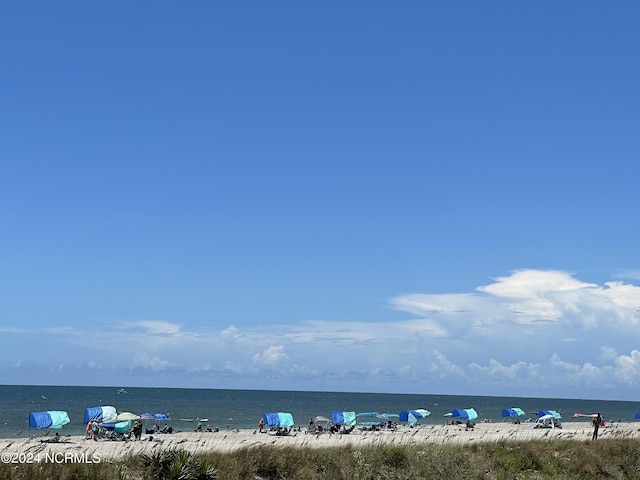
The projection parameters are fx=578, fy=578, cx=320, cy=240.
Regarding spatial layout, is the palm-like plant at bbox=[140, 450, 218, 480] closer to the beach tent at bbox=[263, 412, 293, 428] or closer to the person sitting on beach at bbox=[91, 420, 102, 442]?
the person sitting on beach at bbox=[91, 420, 102, 442]

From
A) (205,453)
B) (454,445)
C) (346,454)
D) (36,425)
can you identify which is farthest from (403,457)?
(36,425)

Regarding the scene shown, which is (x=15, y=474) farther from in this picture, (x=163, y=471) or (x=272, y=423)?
(x=272, y=423)

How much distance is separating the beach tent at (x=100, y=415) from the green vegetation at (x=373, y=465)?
25.3 m

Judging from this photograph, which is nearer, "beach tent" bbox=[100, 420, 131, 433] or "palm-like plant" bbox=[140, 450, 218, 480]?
"palm-like plant" bbox=[140, 450, 218, 480]

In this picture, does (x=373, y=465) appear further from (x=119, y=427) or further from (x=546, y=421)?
(x=546, y=421)

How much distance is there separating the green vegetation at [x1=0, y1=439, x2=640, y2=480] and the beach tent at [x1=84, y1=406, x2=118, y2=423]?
998 inches

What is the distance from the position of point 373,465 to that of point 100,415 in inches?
1101

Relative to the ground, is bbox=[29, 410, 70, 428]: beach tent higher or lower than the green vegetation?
lower

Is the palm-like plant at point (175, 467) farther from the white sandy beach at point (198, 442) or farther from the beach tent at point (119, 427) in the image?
the beach tent at point (119, 427)

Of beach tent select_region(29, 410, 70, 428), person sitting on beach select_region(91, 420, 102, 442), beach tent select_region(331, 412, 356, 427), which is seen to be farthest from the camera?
beach tent select_region(331, 412, 356, 427)

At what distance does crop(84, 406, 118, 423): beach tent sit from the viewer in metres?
38.6

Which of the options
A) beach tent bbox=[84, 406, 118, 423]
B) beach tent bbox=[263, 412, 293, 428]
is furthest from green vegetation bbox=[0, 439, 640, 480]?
beach tent bbox=[263, 412, 293, 428]

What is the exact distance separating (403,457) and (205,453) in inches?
237

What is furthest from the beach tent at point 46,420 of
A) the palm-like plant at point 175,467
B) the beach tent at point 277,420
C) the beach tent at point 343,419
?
the palm-like plant at point 175,467
